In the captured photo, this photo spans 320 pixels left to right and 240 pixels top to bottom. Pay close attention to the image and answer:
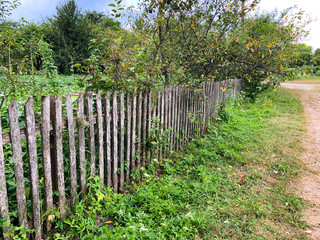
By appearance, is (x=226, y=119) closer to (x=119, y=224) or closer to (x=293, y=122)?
(x=293, y=122)

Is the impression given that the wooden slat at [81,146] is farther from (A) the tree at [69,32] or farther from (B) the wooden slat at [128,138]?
(A) the tree at [69,32]

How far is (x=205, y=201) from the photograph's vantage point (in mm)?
2930

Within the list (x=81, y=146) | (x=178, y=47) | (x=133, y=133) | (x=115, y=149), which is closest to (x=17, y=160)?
(x=81, y=146)

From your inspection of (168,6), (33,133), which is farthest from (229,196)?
(168,6)

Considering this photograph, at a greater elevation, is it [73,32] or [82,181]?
[73,32]

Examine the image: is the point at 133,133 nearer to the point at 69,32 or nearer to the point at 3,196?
the point at 3,196

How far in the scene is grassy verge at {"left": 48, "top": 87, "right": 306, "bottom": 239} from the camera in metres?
2.32

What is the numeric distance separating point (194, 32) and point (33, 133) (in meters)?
4.81

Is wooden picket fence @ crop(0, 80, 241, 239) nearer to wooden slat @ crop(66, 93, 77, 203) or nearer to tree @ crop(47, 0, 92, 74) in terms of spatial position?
wooden slat @ crop(66, 93, 77, 203)

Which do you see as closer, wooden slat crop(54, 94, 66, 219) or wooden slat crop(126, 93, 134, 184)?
wooden slat crop(54, 94, 66, 219)

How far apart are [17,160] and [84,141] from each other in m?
0.74

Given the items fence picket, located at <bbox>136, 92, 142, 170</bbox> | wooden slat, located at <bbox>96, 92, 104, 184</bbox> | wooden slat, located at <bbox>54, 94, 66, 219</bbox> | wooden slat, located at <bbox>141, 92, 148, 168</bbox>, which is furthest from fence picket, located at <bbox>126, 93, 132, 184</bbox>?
wooden slat, located at <bbox>54, 94, 66, 219</bbox>


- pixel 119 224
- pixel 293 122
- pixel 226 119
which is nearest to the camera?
pixel 119 224

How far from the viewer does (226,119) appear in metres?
6.67
